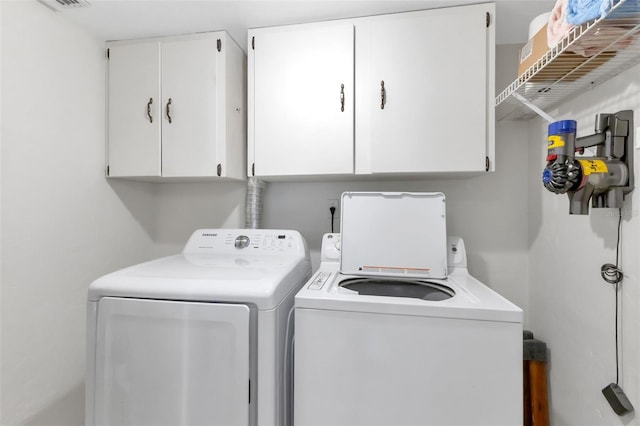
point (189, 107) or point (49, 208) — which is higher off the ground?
point (189, 107)

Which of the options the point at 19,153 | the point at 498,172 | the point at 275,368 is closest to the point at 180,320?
the point at 275,368

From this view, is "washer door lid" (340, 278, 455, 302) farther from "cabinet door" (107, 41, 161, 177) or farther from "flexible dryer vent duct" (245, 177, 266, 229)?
"cabinet door" (107, 41, 161, 177)

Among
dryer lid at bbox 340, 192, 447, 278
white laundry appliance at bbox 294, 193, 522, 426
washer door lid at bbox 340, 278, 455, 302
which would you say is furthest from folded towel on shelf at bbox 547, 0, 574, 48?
washer door lid at bbox 340, 278, 455, 302

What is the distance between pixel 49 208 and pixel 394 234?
1770 millimetres

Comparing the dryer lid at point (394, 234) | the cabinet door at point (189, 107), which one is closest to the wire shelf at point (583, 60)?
the dryer lid at point (394, 234)

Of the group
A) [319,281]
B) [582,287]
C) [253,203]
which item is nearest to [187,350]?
[319,281]

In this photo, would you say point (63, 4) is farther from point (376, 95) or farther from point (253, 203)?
point (376, 95)

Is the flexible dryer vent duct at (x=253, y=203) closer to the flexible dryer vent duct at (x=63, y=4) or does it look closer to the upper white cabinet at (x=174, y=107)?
the upper white cabinet at (x=174, y=107)

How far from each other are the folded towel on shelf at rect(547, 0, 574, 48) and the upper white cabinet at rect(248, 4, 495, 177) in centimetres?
37

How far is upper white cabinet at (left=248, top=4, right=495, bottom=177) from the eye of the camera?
4.85 feet

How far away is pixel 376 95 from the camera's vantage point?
1.56m

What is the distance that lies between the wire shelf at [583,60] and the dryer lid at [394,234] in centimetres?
63

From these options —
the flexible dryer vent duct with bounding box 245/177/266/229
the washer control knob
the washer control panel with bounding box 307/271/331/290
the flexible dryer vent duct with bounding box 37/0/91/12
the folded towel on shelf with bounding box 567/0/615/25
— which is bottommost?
the washer control panel with bounding box 307/271/331/290

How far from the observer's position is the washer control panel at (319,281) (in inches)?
51.1
